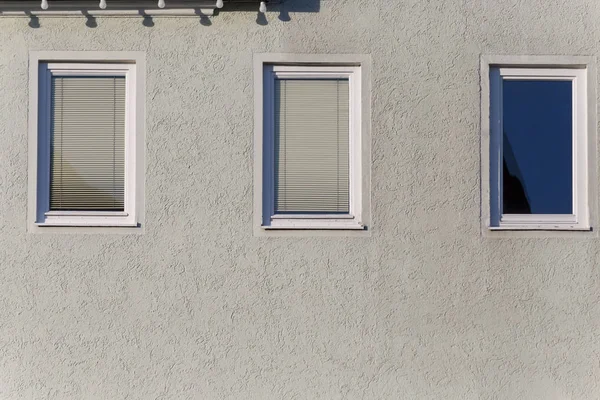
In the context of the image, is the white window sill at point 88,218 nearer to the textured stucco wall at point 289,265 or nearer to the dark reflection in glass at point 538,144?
the textured stucco wall at point 289,265

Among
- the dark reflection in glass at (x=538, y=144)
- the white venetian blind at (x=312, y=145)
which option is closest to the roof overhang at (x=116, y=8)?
the white venetian blind at (x=312, y=145)

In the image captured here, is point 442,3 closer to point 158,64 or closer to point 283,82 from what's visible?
point 283,82

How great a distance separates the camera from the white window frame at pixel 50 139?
23.5 feet

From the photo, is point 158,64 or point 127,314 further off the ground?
point 158,64

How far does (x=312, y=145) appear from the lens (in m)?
7.27

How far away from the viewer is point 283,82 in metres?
7.28

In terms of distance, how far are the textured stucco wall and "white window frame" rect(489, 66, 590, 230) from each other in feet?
0.55

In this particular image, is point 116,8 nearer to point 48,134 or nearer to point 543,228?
point 48,134

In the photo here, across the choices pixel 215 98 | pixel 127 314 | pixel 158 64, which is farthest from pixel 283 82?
pixel 127 314

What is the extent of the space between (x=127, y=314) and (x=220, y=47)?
2288 mm

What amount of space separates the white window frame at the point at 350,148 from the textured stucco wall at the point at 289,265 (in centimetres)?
15

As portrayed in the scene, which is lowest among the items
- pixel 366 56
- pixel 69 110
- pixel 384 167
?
pixel 384 167

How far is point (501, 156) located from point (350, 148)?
49.3 inches

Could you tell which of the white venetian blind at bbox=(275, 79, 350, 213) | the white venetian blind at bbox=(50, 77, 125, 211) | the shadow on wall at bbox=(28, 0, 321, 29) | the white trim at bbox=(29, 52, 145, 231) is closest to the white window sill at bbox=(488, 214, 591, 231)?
the white venetian blind at bbox=(275, 79, 350, 213)
